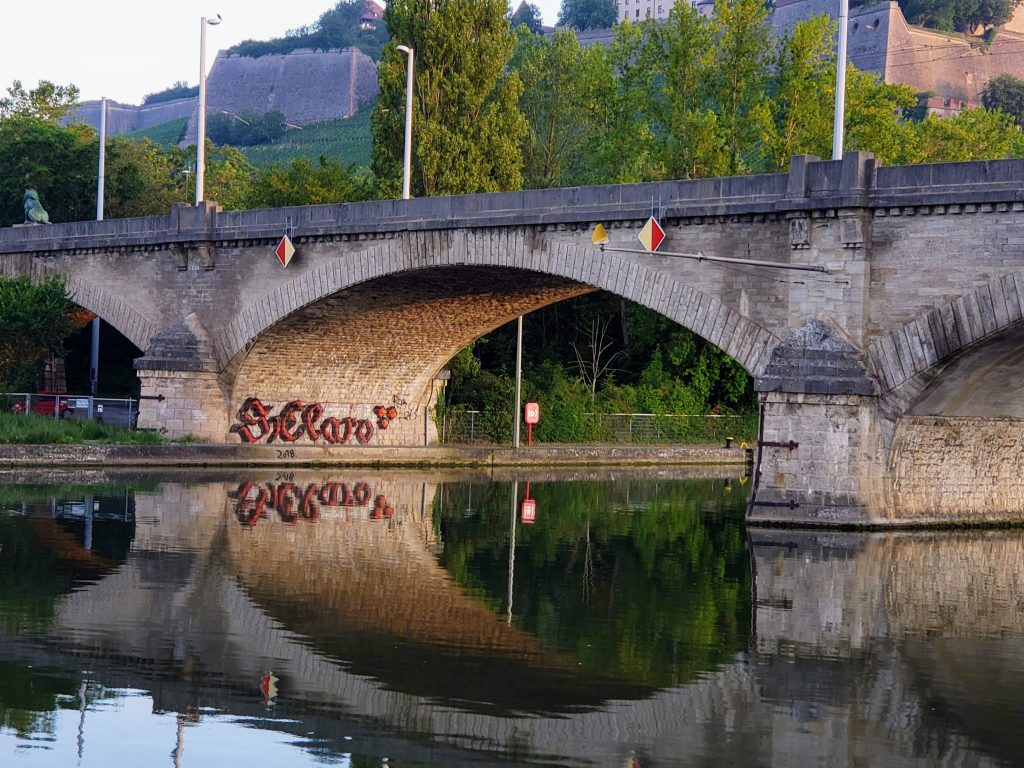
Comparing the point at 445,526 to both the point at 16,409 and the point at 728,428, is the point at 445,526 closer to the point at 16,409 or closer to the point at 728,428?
the point at 16,409

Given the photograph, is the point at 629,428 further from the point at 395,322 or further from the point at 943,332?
the point at 943,332

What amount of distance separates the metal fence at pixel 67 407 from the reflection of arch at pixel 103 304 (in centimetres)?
161

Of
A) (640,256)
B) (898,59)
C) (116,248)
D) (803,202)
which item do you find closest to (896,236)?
(803,202)

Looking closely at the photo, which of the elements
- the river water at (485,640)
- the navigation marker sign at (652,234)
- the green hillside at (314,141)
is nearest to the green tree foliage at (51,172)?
the river water at (485,640)

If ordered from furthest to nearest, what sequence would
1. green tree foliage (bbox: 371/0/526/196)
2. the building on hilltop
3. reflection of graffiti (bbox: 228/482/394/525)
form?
1. the building on hilltop
2. green tree foliage (bbox: 371/0/526/196)
3. reflection of graffiti (bbox: 228/482/394/525)

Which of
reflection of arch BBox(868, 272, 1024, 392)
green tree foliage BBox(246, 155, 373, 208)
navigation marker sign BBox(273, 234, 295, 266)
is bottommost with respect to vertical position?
reflection of arch BBox(868, 272, 1024, 392)

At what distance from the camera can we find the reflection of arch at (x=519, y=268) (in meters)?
26.2

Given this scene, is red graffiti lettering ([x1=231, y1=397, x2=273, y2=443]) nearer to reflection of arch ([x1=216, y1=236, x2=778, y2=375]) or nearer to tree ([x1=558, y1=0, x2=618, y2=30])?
reflection of arch ([x1=216, y1=236, x2=778, y2=375])

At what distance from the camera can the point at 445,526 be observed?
2353cm

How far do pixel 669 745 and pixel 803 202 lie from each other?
15636mm

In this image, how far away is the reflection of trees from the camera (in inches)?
546

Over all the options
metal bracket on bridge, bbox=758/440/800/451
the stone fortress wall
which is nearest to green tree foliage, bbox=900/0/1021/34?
the stone fortress wall

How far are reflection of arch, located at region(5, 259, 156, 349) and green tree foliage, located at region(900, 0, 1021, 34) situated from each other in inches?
3851

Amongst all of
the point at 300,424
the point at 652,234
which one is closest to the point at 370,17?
the point at 300,424
